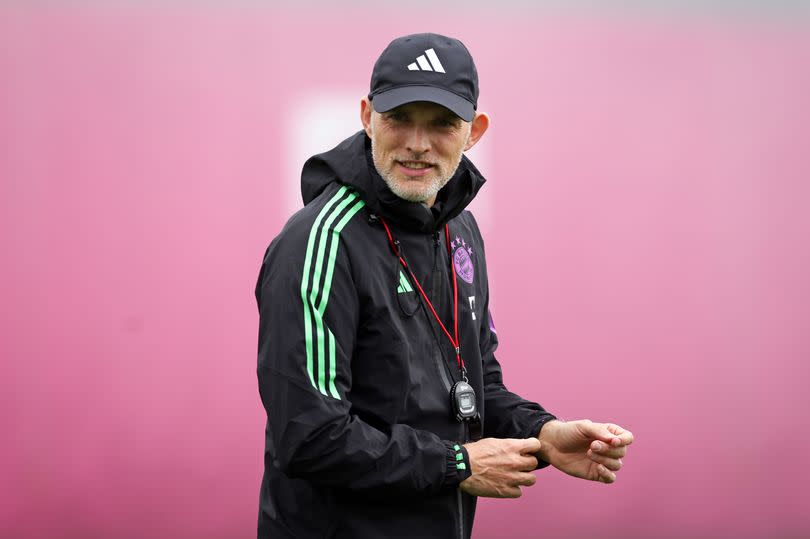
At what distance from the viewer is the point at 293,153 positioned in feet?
10.6

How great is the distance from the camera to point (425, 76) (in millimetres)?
1568

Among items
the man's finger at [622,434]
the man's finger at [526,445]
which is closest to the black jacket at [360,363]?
the man's finger at [526,445]

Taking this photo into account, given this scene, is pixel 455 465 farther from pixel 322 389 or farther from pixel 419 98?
pixel 419 98

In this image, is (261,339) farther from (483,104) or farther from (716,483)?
(716,483)

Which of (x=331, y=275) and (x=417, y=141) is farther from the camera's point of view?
(x=417, y=141)

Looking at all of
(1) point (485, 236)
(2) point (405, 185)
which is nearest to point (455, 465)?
(2) point (405, 185)

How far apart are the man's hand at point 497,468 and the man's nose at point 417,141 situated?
450mm

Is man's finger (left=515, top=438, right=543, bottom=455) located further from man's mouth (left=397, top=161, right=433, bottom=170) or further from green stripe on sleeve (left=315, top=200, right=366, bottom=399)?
man's mouth (left=397, top=161, right=433, bottom=170)

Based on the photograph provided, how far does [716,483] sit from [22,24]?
263cm

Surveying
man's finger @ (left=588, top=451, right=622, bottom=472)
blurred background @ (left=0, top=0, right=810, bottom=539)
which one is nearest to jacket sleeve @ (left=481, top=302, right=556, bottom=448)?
man's finger @ (left=588, top=451, right=622, bottom=472)

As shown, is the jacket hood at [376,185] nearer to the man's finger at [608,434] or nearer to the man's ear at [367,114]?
the man's ear at [367,114]

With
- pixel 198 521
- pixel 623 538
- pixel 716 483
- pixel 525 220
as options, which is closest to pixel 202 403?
pixel 198 521

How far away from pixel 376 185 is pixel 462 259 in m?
0.24

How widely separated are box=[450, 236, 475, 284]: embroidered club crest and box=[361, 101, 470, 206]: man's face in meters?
0.16
